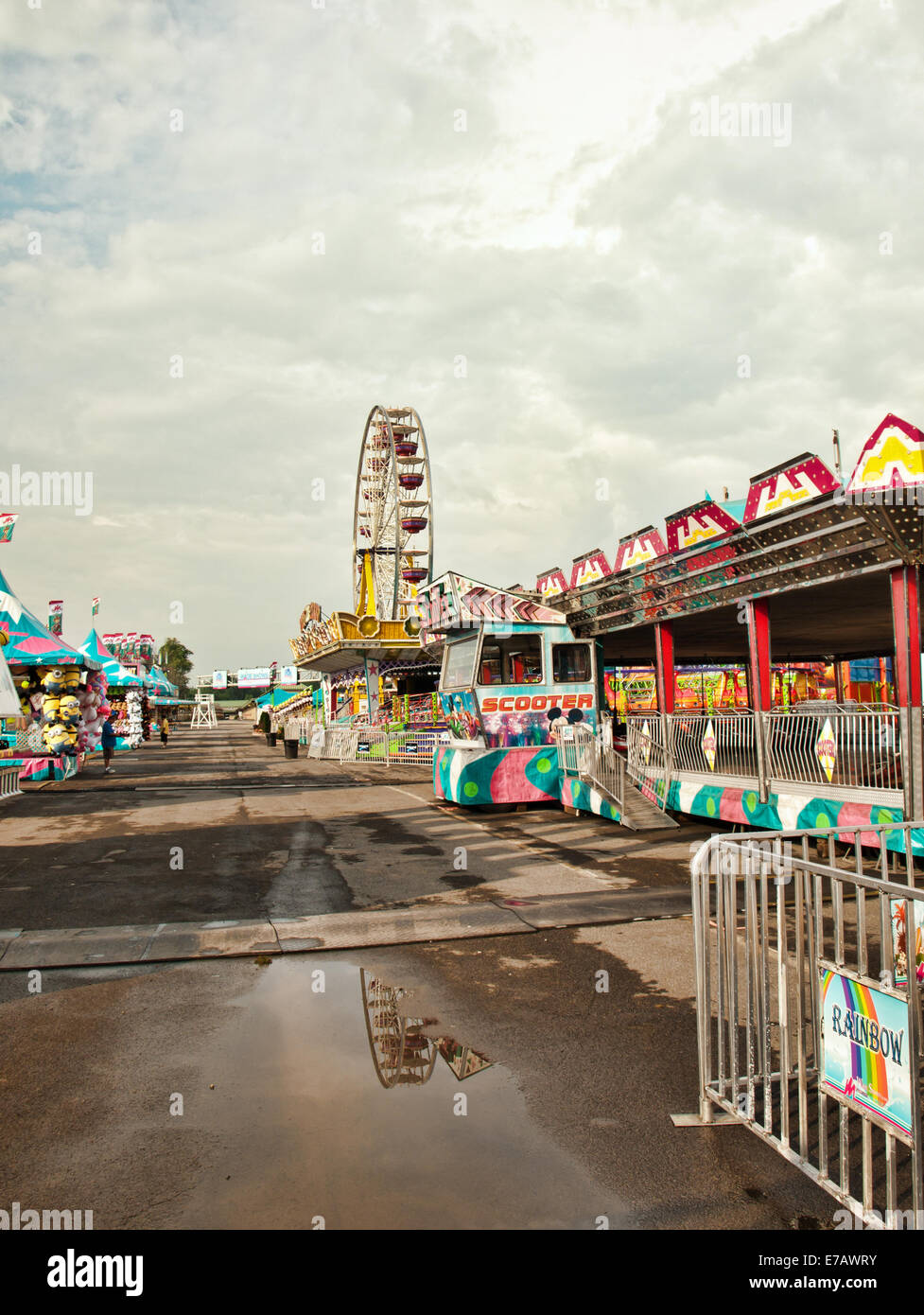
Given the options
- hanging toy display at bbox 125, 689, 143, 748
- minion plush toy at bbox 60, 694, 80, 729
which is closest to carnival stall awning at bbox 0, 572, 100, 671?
minion plush toy at bbox 60, 694, 80, 729

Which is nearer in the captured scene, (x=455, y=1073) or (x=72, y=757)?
(x=455, y=1073)

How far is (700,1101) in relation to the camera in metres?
4.33

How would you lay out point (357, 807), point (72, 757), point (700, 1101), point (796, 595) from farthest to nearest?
point (72, 757) → point (357, 807) → point (796, 595) → point (700, 1101)

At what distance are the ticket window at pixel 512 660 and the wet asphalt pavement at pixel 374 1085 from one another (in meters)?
8.06

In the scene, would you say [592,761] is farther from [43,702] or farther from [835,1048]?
[43,702]

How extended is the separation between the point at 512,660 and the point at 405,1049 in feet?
43.0

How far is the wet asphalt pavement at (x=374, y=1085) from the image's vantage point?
11.8 feet

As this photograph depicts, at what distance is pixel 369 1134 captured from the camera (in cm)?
418

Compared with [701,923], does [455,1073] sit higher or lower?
lower

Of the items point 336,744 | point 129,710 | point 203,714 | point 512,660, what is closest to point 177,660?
point 203,714

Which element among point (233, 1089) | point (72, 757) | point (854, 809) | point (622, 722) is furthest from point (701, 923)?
point (72, 757)

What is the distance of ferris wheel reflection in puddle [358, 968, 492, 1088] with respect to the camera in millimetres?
4941

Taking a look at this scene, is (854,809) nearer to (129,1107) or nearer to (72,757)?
(129,1107)

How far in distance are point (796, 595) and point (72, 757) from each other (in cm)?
2358
